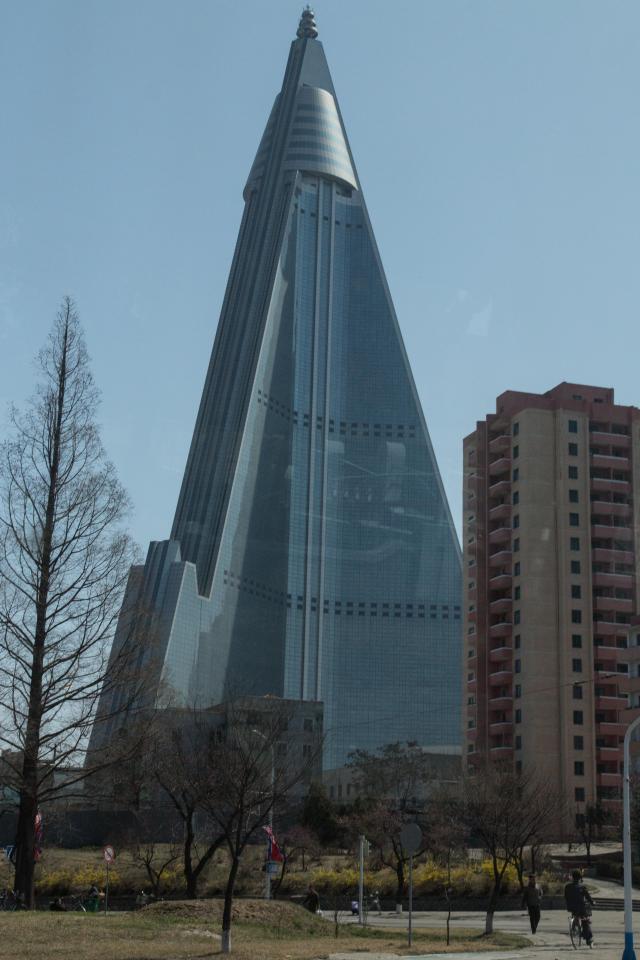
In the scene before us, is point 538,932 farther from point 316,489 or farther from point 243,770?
point 316,489

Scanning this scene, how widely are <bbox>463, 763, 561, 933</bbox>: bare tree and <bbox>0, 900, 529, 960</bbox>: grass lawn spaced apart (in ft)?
16.3

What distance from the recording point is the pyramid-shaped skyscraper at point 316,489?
159000mm

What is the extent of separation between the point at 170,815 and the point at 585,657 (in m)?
49.3

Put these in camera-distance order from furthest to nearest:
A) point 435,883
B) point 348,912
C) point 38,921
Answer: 1. point 435,883
2. point 348,912
3. point 38,921

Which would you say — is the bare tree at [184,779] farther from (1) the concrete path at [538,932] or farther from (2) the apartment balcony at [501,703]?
(2) the apartment balcony at [501,703]

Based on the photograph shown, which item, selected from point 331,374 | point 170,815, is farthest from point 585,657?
point 331,374

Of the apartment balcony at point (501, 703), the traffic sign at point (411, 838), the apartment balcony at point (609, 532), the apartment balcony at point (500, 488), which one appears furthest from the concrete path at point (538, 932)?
the apartment balcony at point (500, 488)

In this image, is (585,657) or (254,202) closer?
(585,657)

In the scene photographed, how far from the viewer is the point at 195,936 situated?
26.8 metres

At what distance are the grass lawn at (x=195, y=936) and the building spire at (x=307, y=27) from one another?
181982mm

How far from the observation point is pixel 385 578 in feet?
564

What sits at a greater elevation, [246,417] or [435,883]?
[246,417]

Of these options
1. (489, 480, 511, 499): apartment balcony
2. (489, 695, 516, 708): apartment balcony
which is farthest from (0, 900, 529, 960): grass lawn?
(489, 480, 511, 499): apartment balcony

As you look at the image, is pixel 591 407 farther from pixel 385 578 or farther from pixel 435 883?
pixel 435 883
